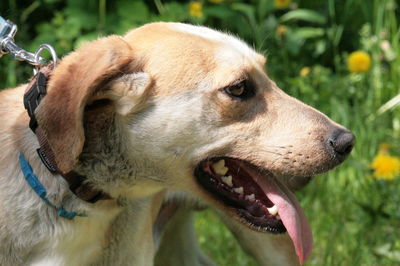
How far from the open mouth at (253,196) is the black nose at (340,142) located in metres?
0.31

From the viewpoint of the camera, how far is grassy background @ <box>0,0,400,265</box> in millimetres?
4910

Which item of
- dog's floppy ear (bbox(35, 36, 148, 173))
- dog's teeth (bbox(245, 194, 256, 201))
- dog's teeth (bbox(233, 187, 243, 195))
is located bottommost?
dog's teeth (bbox(245, 194, 256, 201))

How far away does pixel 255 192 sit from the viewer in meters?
3.53

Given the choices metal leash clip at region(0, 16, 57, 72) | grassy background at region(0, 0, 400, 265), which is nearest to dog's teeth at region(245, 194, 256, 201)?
metal leash clip at region(0, 16, 57, 72)

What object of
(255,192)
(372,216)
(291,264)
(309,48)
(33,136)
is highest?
(33,136)

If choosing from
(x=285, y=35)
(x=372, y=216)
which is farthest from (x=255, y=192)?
(x=285, y=35)

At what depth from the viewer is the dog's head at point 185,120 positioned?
3.21 m

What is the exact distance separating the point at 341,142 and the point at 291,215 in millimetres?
392

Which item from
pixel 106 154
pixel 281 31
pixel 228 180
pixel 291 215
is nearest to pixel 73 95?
pixel 106 154

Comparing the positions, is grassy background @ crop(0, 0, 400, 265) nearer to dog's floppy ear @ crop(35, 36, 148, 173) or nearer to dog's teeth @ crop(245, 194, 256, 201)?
dog's teeth @ crop(245, 194, 256, 201)

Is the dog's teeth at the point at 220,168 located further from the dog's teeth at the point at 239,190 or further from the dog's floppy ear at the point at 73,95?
the dog's floppy ear at the point at 73,95

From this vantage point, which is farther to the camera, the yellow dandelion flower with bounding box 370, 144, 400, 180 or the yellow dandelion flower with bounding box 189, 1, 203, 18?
the yellow dandelion flower with bounding box 189, 1, 203, 18

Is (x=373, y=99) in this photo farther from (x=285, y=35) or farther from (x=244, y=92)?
(x=244, y=92)

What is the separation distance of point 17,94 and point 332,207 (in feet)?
8.30
